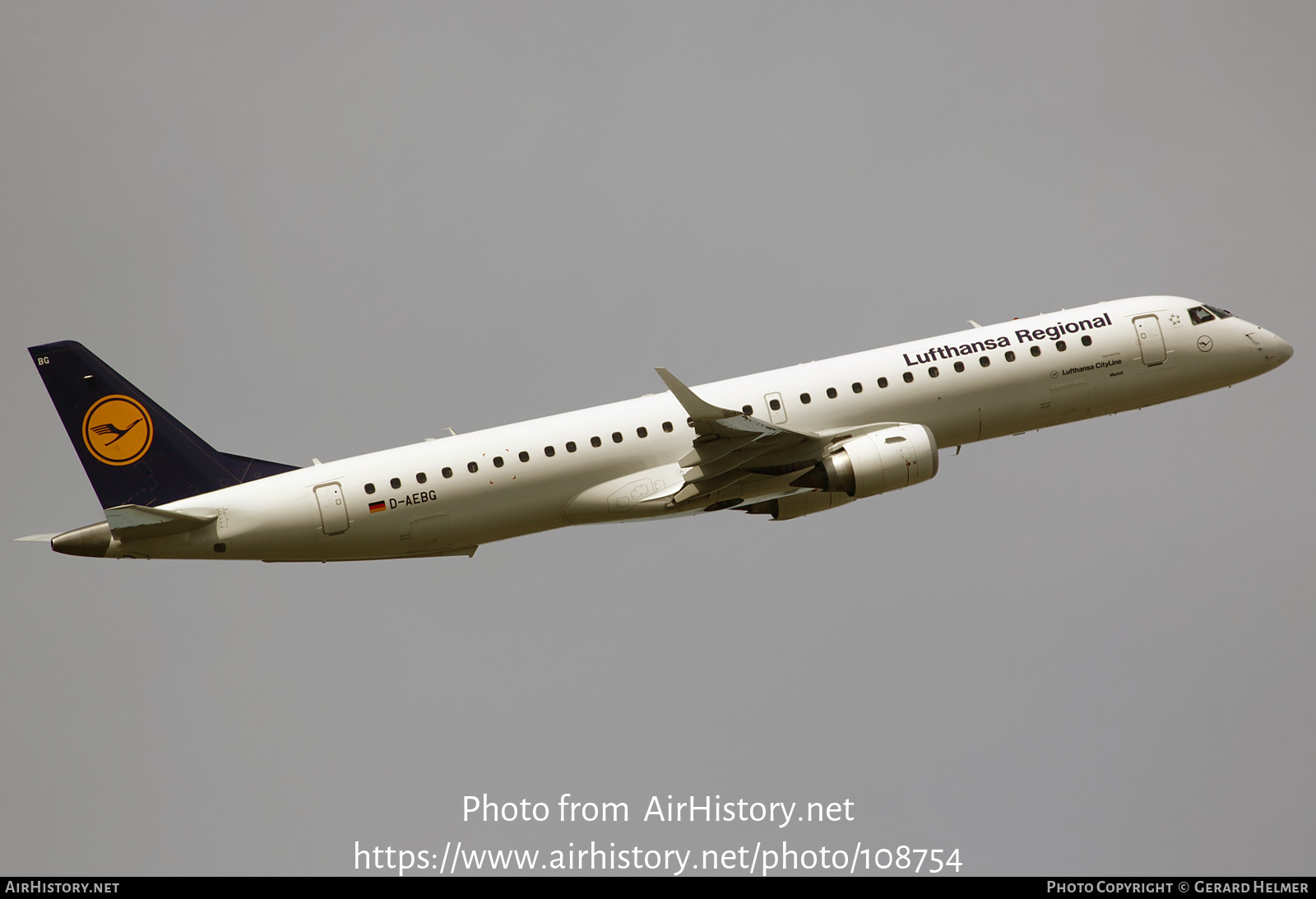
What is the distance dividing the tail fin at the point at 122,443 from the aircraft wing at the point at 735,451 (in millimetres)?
14044

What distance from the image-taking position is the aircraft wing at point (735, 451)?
4662cm

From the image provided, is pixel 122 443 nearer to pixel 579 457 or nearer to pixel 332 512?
pixel 332 512

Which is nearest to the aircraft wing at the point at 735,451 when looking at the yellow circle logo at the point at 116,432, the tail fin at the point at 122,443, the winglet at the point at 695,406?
the winglet at the point at 695,406

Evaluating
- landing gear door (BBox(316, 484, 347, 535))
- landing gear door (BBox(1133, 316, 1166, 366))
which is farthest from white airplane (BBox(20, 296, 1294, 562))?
landing gear door (BBox(1133, 316, 1166, 366))

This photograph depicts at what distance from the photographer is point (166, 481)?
1943 inches

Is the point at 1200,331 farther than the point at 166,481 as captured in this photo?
Yes

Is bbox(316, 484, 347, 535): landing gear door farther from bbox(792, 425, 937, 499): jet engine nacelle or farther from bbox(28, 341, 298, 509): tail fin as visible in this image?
bbox(792, 425, 937, 499): jet engine nacelle

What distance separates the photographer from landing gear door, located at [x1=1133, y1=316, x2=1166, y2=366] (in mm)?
52062

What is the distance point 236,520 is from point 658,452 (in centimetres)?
1424

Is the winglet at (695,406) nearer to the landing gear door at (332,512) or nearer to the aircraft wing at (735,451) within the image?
the aircraft wing at (735,451)

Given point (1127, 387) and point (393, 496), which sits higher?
point (1127, 387)

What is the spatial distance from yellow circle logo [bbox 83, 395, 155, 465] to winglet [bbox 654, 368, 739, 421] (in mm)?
18483
